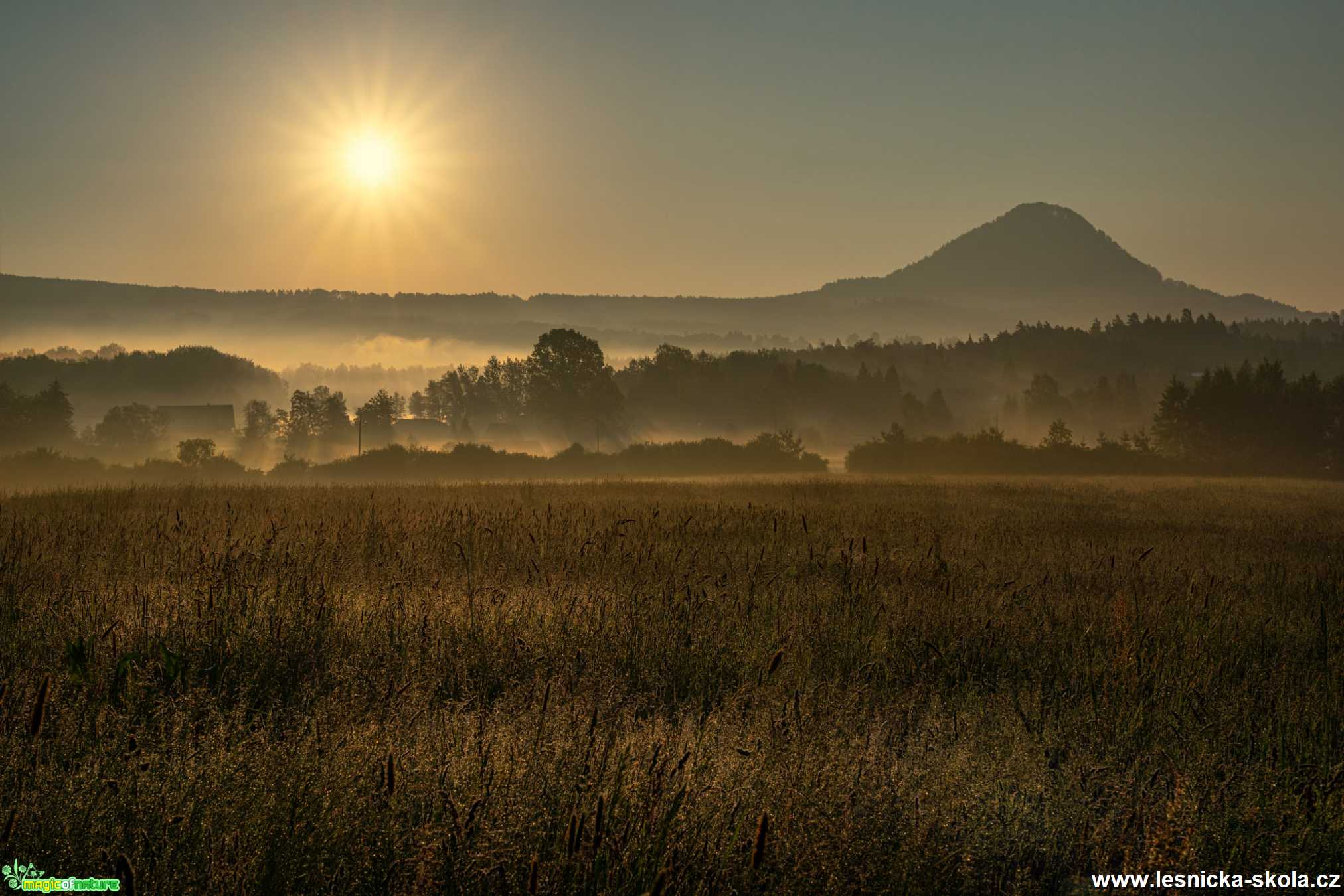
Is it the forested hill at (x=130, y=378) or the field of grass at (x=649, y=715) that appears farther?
the forested hill at (x=130, y=378)

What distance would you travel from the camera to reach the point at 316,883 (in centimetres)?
329

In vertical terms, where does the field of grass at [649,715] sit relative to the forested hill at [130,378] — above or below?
below

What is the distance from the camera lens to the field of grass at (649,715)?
3416 millimetres

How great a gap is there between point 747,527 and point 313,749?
11.6 metres

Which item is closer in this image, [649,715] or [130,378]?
[649,715]

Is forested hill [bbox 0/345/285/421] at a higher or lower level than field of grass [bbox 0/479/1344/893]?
higher

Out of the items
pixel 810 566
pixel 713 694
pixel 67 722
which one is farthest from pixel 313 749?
pixel 810 566

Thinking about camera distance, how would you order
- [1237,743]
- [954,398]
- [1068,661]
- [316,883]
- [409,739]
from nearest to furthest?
[316,883]
[409,739]
[1237,743]
[1068,661]
[954,398]

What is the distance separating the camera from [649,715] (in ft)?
19.1

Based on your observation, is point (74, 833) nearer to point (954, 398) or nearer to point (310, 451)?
point (310, 451)

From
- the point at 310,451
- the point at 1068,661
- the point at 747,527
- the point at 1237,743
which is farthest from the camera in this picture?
the point at 310,451

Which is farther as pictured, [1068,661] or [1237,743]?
[1068,661]

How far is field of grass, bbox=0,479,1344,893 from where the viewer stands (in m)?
3.42

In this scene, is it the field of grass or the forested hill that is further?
the forested hill
